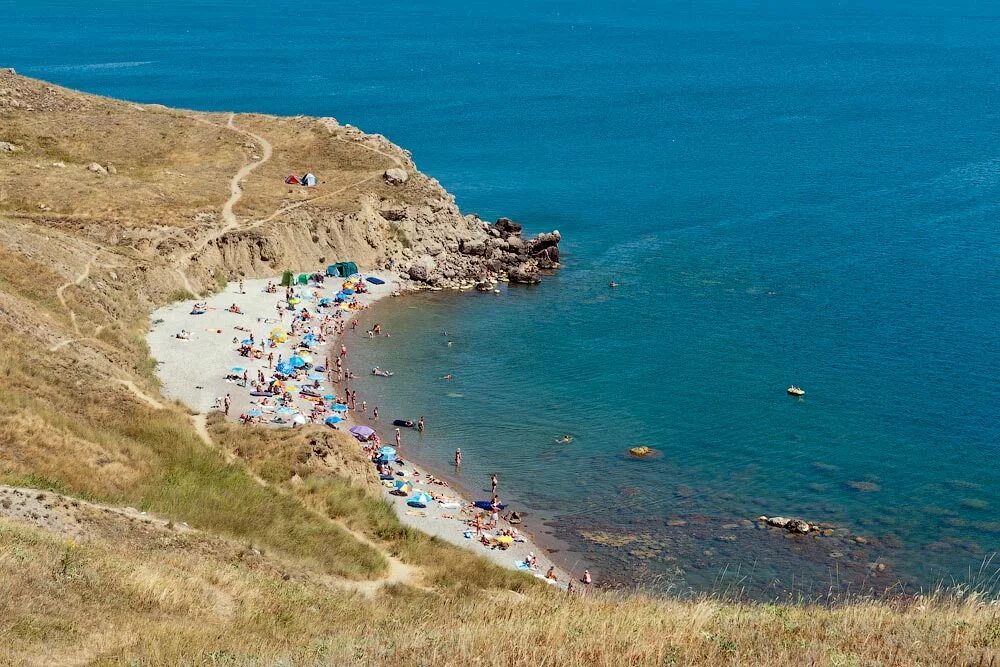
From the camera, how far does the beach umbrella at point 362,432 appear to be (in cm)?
5668

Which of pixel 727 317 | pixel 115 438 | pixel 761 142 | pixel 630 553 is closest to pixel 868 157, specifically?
pixel 761 142

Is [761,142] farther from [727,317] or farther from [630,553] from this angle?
[630,553]

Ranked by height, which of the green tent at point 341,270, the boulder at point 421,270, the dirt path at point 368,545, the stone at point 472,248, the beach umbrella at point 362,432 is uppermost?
the stone at point 472,248

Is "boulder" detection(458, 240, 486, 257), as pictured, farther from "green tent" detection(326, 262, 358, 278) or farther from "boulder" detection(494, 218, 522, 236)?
"green tent" detection(326, 262, 358, 278)

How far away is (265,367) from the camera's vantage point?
6469 centimetres

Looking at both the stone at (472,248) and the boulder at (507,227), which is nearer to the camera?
the stone at (472,248)

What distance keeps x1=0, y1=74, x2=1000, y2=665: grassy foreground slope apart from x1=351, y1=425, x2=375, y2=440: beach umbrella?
32.7 ft

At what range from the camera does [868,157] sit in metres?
127

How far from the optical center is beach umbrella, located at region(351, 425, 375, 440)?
2231 inches

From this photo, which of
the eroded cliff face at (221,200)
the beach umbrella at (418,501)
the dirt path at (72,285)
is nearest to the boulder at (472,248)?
the eroded cliff face at (221,200)

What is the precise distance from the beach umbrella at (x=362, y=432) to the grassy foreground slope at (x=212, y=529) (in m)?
9.96

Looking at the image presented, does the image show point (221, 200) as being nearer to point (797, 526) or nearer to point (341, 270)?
point (341, 270)

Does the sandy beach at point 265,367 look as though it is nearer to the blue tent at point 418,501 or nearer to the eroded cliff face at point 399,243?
the blue tent at point 418,501

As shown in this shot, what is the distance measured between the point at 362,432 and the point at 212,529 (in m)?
22.9
